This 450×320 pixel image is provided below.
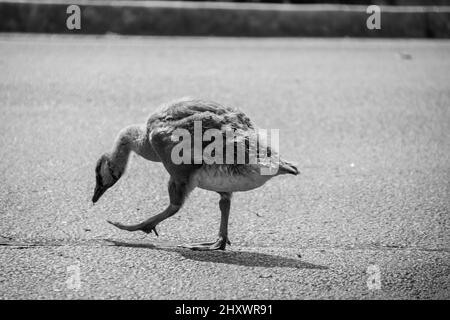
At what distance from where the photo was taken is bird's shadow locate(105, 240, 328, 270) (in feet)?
13.0

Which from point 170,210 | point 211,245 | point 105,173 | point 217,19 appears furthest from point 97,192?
point 217,19

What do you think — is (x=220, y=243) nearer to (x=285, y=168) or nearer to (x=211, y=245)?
(x=211, y=245)

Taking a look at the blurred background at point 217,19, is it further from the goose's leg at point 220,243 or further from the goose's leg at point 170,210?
the goose's leg at point 220,243

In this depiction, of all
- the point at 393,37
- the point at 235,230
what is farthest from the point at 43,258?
the point at 393,37

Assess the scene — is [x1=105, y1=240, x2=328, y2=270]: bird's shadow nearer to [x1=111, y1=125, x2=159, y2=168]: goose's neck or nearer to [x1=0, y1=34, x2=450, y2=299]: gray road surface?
[x1=0, y1=34, x2=450, y2=299]: gray road surface

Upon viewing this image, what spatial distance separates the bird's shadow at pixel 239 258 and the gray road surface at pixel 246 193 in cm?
1

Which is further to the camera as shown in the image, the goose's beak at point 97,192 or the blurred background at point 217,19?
the blurred background at point 217,19

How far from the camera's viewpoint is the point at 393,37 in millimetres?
10578

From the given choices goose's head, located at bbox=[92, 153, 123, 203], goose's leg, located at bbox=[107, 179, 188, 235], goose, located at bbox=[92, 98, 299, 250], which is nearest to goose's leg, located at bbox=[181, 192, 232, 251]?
goose, located at bbox=[92, 98, 299, 250]

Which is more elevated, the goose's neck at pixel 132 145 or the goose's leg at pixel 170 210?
the goose's neck at pixel 132 145

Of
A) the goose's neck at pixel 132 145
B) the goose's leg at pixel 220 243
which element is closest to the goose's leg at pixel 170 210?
the goose's leg at pixel 220 243

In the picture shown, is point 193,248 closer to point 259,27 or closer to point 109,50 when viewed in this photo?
point 109,50

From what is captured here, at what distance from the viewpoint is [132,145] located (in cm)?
451

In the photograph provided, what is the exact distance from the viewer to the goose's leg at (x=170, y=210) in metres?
4.14
